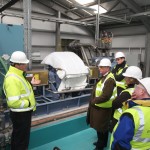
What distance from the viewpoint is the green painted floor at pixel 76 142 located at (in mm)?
2918

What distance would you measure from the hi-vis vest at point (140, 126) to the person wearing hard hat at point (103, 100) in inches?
41.8

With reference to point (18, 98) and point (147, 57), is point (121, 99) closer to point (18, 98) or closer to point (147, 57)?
point (18, 98)

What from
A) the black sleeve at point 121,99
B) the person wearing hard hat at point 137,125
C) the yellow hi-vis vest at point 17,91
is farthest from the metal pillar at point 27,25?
the person wearing hard hat at point 137,125

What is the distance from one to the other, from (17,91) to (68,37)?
21.7 ft

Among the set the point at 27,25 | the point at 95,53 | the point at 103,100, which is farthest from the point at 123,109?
the point at 95,53

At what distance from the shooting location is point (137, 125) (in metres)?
1.18

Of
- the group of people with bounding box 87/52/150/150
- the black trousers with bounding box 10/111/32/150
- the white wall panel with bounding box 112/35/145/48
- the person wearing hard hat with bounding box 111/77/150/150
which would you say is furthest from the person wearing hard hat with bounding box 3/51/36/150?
the white wall panel with bounding box 112/35/145/48

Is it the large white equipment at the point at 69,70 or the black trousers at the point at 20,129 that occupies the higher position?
the large white equipment at the point at 69,70

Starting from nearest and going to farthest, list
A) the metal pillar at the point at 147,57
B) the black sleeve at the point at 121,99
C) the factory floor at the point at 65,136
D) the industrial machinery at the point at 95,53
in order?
the black sleeve at the point at 121,99 → the factory floor at the point at 65,136 → the industrial machinery at the point at 95,53 → the metal pillar at the point at 147,57

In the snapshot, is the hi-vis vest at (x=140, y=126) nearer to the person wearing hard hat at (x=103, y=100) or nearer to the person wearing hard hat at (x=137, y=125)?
the person wearing hard hat at (x=137, y=125)

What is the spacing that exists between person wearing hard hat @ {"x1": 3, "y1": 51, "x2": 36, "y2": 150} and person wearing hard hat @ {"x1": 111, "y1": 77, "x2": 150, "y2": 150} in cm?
114

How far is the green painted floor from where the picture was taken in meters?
2.92

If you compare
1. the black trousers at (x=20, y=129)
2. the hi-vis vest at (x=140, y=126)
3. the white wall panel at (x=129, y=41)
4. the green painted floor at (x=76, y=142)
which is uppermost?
the white wall panel at (x=129, y=41)

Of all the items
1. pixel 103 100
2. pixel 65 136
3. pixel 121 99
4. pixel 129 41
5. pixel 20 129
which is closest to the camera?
pixel 121 99
